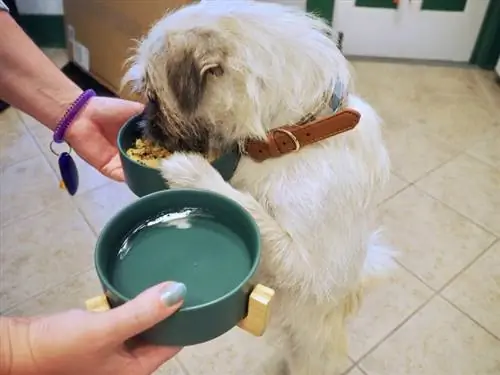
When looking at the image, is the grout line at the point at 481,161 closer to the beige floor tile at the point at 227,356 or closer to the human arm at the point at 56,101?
the beige floor tile at the point at 227,356

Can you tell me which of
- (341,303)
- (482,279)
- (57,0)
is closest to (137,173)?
(341,303)

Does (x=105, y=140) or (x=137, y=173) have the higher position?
(x=137, y=173)

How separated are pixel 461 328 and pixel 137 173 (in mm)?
1062

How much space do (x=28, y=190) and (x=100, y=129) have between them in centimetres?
80

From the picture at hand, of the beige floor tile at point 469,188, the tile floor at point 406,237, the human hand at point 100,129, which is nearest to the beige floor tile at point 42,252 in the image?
the tile floor at point 406,237

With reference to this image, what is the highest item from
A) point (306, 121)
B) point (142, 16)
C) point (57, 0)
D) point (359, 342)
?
point (306, 121)

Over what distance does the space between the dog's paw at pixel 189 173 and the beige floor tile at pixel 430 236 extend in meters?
0.94

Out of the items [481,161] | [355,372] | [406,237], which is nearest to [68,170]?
[355,372]

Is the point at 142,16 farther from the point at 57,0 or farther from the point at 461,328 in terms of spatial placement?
the point at 461,328

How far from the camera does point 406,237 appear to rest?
1.77m

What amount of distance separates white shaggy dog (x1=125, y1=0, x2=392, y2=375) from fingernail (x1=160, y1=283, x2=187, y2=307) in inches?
9.5

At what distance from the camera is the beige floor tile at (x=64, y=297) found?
5.04 feet

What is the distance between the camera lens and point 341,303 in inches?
44.9

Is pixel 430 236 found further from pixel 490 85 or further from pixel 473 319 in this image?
pixel 490 85
